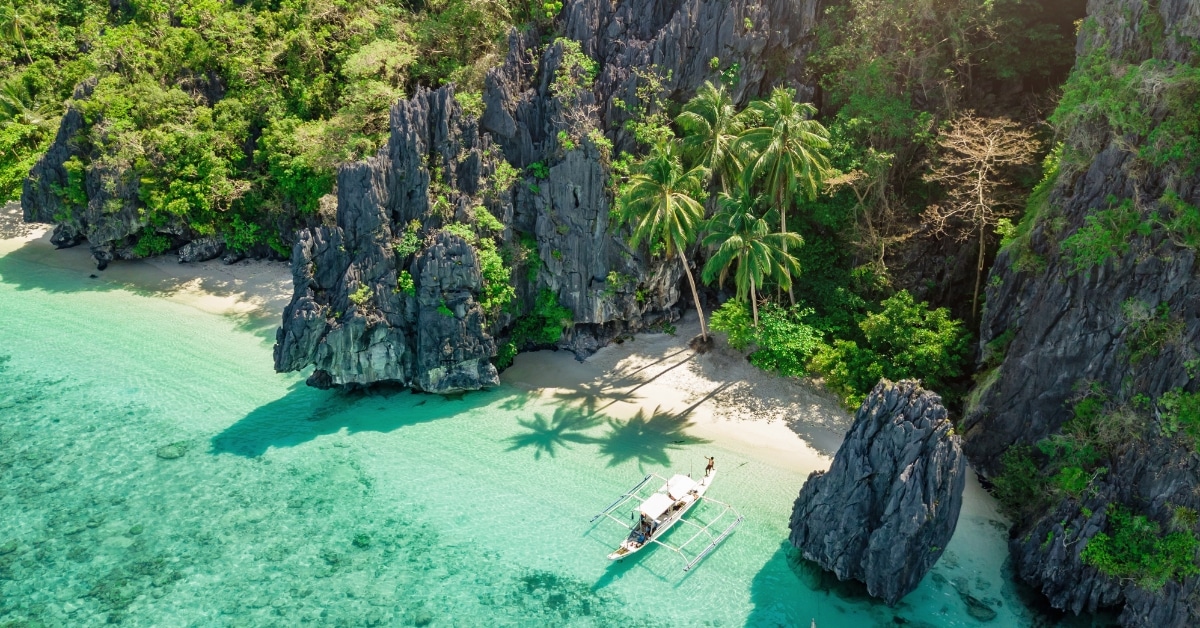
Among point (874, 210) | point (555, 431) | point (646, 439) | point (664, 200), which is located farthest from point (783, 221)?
point (555, 431)

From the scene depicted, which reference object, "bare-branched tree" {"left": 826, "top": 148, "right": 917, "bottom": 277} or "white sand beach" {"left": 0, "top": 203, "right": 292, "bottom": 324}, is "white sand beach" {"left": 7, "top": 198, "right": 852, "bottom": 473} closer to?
"white sand beach" {"left": 0, "top": 203, "right": 292, "bottom": 324}

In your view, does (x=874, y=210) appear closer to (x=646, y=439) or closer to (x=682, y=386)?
(x=682, y=386)

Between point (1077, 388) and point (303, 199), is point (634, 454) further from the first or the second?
point (303, 199)

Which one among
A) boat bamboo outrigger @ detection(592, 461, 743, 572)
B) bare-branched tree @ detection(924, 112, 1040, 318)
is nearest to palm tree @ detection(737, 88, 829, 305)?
bare-branched tree @ detection(924, 112, 1040, 318)

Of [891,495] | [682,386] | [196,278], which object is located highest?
[196,278]

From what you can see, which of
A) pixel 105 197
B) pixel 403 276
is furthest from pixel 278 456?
pixel 105 197
